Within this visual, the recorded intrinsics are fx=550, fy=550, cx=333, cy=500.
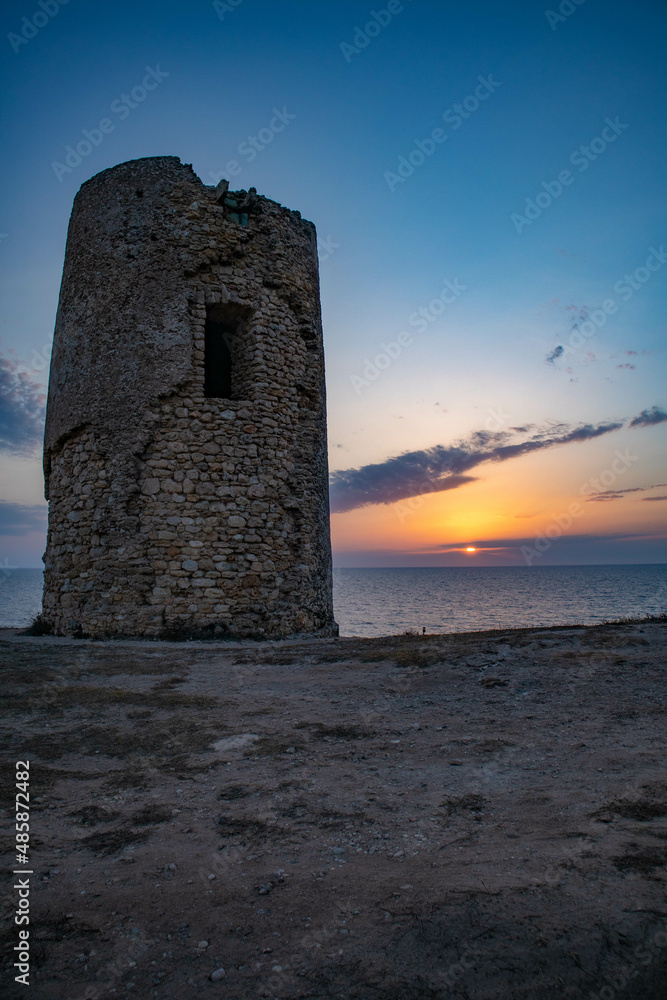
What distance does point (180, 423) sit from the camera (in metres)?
8.38

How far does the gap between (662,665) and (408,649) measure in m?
2.18

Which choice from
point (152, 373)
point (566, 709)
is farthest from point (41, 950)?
point (152, 373)

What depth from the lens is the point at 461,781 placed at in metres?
2.83

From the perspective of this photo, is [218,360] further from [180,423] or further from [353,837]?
[353,837]

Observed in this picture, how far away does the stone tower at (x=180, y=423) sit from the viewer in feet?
26.6

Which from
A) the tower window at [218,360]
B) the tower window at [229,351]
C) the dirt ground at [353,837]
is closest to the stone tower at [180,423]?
the tower window at [229,351]

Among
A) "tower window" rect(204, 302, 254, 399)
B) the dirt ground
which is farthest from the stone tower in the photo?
the dirt ground

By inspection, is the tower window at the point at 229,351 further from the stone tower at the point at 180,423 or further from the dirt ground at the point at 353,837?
the dirt ground at the point at 353,837

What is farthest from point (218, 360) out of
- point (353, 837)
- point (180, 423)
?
point (353, 837)

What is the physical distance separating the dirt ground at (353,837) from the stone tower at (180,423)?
3.53m

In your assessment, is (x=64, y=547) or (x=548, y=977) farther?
(x=64, y=547)

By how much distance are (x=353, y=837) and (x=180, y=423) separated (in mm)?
6993

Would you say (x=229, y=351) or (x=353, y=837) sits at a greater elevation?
(x=229, y=351)

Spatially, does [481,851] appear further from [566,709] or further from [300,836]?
[566,709]
